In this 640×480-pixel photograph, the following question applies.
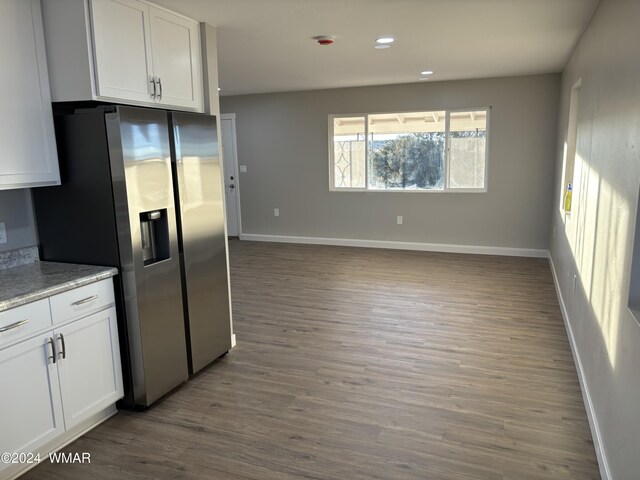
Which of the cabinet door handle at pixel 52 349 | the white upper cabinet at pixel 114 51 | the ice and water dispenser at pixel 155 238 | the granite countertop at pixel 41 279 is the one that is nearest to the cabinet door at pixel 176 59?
the white upper cabinet at pixel 114 51

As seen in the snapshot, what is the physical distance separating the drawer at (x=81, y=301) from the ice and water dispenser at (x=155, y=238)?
28cm

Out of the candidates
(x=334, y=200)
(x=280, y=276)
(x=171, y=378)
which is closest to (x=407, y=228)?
(x=334, y=200)

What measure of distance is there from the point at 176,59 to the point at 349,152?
455cm

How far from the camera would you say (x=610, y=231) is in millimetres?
2252

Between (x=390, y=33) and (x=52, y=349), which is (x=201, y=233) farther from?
(x=390, y=33)

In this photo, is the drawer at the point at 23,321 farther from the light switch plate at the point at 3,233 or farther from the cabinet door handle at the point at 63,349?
the light switch plate at the point at 3,233

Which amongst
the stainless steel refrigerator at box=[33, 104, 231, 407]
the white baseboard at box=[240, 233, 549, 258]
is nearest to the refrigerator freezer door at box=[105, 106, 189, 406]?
the stainless steel refrigerator at box=[33, 104, 231, 407]

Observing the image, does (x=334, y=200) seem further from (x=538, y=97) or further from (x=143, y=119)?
(x=143, y=119)

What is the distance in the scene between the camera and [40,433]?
223 centimetres

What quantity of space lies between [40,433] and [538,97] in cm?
626

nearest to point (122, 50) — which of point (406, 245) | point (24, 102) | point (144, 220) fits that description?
point (24, 102)

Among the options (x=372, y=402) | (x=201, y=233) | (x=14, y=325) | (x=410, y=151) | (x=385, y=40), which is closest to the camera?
(x=14, y=325)

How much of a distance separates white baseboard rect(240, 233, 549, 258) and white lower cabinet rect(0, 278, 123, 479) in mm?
5023

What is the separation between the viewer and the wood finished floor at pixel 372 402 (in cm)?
227
